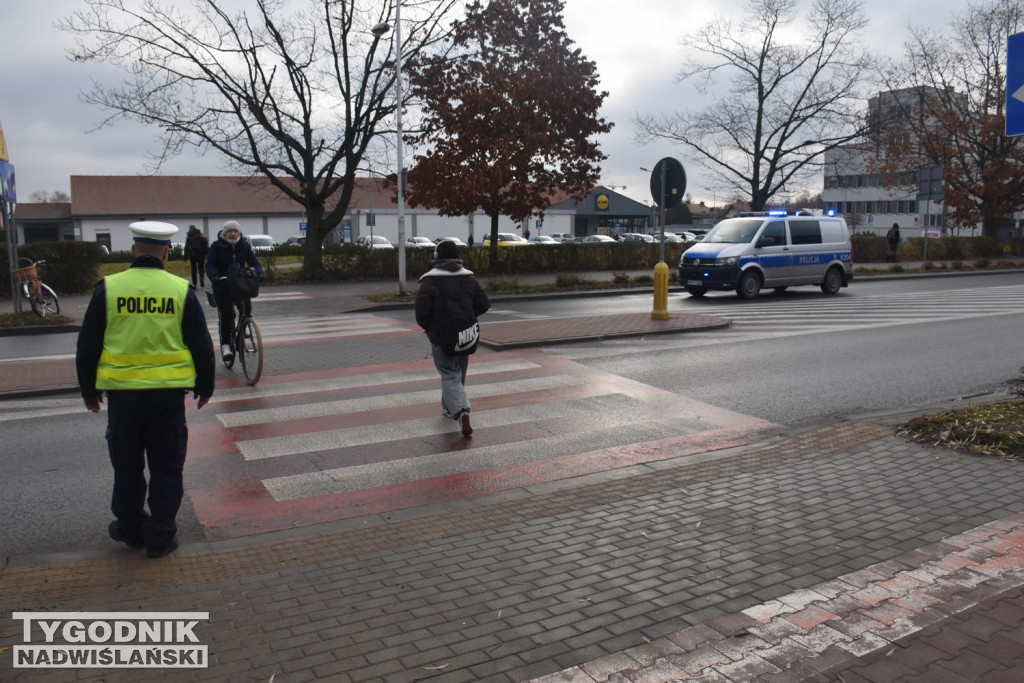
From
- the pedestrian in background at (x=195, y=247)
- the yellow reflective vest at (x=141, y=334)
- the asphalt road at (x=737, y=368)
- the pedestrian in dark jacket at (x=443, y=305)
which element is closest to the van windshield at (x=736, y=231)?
the asphalt road at (x=737, y=368)

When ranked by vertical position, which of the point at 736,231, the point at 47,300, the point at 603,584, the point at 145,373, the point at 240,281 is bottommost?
the point at 603,584

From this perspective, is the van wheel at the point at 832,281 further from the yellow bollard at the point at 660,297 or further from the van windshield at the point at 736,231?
the yellow bollard at the point at 660,297

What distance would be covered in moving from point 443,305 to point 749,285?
1413 centimetres

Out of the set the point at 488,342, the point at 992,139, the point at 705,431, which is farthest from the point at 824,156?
the point at 705,431

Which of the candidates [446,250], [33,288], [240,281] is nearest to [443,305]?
[446,250]

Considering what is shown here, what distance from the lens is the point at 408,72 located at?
2375 centimetres

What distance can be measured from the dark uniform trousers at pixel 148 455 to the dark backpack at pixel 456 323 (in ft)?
8.91

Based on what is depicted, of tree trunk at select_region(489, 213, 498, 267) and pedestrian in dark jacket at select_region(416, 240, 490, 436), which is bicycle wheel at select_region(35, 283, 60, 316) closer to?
pedestrian in dark jacket at select_region(416, 240, 490, 436)

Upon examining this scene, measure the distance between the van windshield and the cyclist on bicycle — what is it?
13.3m

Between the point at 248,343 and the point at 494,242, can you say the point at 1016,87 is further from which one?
the point at 494,242

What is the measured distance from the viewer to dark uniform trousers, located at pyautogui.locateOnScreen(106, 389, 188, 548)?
436 cm

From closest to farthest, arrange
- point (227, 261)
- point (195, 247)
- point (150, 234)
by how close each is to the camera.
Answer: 1. point (150, 234)
2. point (227, 261)
3. point (195, 247)

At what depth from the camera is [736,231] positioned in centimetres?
1991

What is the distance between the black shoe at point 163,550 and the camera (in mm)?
4430
